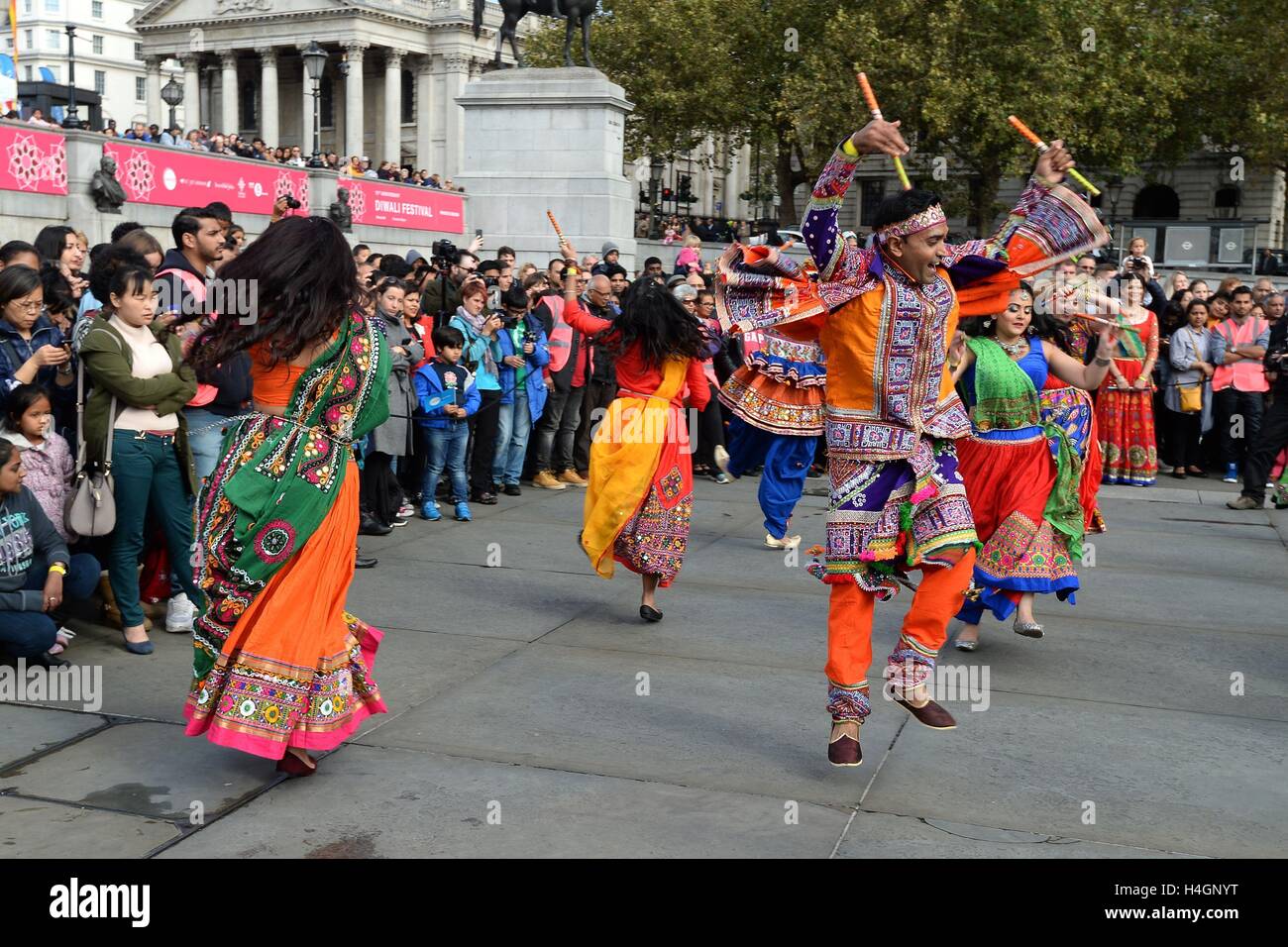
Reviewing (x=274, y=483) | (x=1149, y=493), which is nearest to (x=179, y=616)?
(x=274, y=483)

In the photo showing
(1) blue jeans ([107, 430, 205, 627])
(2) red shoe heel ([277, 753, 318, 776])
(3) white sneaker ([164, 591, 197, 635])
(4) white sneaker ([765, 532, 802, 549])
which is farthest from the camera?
(4) white sneaker ([765, 532, 802, 549])

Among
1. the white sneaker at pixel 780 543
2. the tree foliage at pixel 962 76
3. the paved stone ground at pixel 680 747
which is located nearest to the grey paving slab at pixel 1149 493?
the white sneaker at pixel 780 543

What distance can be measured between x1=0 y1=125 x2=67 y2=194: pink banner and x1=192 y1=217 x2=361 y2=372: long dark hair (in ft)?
64.9

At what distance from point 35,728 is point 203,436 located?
2128 millimetres

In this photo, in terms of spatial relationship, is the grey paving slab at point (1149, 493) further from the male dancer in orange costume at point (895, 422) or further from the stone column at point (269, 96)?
the stone column at point (269, 96)

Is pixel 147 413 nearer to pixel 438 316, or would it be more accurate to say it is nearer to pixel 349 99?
pixel 438 316

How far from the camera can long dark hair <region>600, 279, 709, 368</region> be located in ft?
26.3

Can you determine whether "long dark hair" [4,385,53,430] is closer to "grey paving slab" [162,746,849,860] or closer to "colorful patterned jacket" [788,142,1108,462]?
"grey paving slab" [162,746,849,860]

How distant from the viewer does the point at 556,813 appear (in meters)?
4.60

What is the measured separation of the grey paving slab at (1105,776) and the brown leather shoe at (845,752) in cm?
11

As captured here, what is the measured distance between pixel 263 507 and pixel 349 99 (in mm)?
80418

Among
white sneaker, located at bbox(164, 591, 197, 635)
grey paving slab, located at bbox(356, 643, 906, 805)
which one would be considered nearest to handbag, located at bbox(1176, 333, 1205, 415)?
grey paving slab, located at bbox(356, 643, 906, 805)

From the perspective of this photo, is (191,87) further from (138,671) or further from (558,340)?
(138,671)

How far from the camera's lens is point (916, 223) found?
16.7 ft
